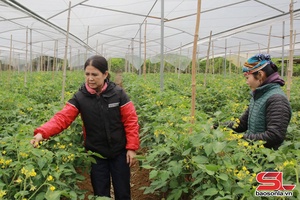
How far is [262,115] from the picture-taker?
2061mm

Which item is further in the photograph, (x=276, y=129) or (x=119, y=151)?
(x=119, y=151)

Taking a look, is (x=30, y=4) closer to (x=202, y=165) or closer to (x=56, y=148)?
(x=56, y=148)

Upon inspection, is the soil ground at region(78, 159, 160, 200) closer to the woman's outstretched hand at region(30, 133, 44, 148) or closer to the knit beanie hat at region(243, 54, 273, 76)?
the woman's outstretched hand at region(30, 133, 44, 148)

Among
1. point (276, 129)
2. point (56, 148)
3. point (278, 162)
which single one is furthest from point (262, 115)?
point (56, 148)

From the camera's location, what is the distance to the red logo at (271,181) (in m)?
1.42

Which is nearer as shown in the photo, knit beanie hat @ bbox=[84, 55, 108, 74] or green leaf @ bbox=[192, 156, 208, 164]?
green leaf @ bbox=[192, 156, 208, 164]

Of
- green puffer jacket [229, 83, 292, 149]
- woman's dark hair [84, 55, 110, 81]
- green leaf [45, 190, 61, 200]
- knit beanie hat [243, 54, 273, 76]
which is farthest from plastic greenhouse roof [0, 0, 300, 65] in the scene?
green leaf [45, 190, 61, 200]

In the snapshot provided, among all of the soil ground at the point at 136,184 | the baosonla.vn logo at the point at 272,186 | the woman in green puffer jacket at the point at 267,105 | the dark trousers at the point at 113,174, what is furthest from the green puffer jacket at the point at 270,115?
the soil ground at the point at 136,184

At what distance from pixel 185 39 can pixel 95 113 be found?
13395 mm

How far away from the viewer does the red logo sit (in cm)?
142

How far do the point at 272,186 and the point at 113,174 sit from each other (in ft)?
4.70

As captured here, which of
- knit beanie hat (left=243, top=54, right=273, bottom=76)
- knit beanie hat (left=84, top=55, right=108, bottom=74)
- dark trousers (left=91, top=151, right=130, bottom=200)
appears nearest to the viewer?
knit beanie hat (left=243, top=54, right=273, bottom=76)

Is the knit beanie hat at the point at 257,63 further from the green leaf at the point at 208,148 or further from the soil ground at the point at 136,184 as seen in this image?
the soil ground at the point at 136,184

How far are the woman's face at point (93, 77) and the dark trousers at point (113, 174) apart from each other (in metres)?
0.65
